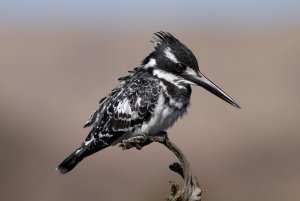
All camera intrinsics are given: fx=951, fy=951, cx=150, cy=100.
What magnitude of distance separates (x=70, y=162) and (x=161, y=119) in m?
0.86

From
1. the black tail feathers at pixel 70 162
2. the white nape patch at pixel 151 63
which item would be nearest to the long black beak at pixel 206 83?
the white nape patch at pixel 151 63

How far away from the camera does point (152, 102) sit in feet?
27.1

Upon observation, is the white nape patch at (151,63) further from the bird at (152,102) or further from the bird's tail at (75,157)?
the bird's tail at (75,157)

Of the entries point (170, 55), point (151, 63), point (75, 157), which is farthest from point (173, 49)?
point (75, 157)

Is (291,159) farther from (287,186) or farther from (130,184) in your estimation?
(130,184)

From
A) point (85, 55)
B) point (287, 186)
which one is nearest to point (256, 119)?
point (287, 186)

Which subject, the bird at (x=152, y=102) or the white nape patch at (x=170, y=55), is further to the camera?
the white nape patch at (x=170, y=55)

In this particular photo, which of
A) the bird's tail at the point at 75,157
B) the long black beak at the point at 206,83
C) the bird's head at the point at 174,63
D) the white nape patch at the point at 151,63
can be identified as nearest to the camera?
the long black beak at the point at 206,83

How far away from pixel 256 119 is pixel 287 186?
22.7 ft

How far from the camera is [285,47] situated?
38.8 meters

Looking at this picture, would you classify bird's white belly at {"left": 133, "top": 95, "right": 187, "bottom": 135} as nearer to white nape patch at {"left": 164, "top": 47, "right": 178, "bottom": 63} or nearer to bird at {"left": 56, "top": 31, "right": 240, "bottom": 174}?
bird at {"left": 56, "top": 31, "right": 240, "bottom": 174}

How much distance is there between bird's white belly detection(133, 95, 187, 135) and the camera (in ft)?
26.7

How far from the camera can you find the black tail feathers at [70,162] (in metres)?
7.92

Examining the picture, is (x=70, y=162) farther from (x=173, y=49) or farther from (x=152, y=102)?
(x=173, y=49)
